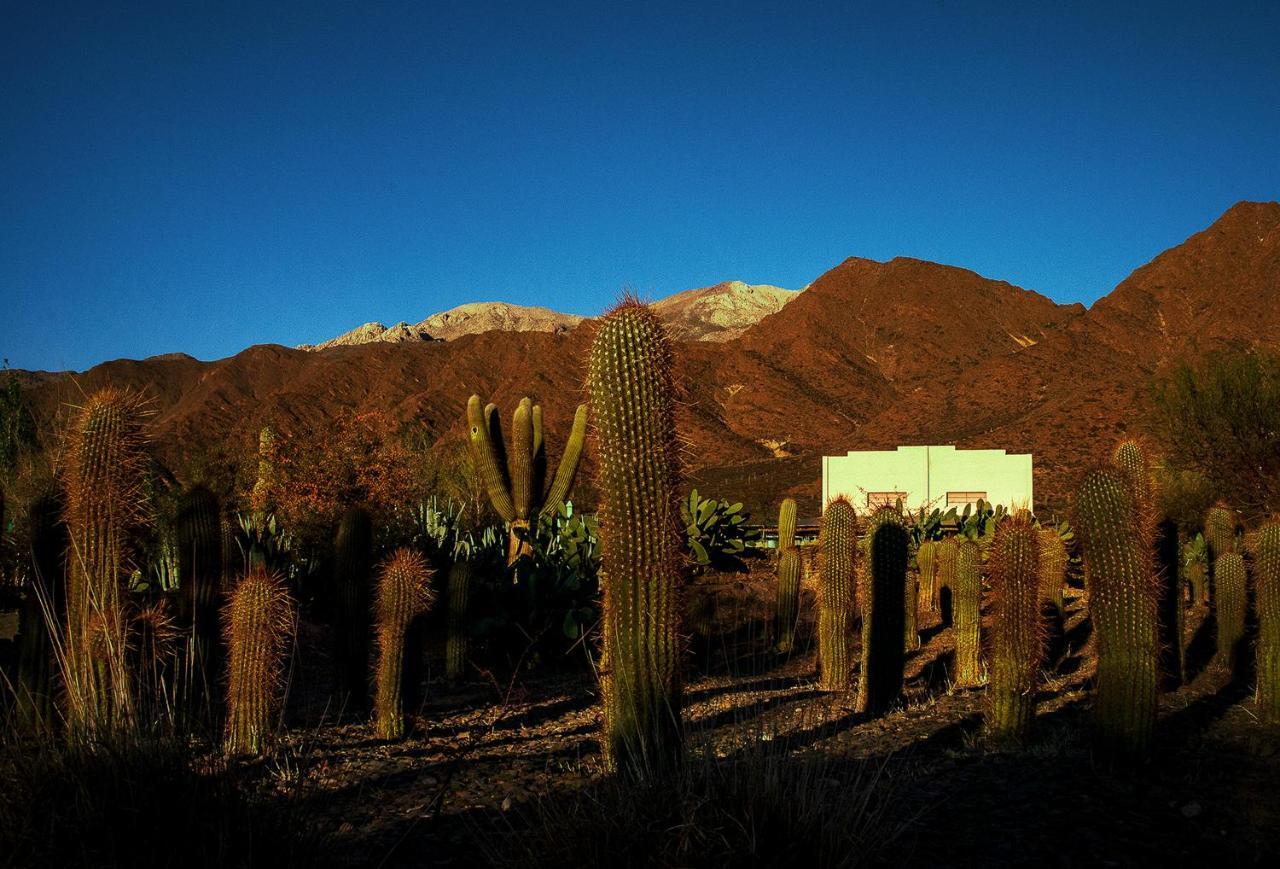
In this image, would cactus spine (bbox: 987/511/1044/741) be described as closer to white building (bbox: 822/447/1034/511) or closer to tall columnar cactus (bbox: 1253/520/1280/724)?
tall columnar cactus (bbox: 1253/520/1280/724)

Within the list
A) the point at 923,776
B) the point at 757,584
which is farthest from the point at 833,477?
the point at 923,776

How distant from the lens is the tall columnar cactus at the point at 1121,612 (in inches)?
225

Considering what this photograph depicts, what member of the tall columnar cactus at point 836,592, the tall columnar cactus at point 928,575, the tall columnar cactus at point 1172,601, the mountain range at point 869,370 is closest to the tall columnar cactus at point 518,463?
the tall columnar cactus at point 928,575

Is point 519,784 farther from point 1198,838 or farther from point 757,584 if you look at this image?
point 757,584

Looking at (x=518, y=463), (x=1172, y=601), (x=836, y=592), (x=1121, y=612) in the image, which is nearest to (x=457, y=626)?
(x=836, y=592)

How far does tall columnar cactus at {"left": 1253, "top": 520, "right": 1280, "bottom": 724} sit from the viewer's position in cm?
729

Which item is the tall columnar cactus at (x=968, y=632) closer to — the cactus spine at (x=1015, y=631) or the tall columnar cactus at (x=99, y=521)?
the cactus spine at (x=1015, y=631)

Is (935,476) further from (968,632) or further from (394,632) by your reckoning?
(394,632)

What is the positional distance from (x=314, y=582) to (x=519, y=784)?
27.2 ft

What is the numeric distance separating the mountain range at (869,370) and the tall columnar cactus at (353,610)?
107 ft

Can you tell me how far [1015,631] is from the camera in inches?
256

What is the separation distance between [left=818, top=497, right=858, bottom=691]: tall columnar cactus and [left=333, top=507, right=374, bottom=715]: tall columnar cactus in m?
3.84

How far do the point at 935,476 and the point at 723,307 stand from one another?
349 ft

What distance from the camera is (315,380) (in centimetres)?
7394
